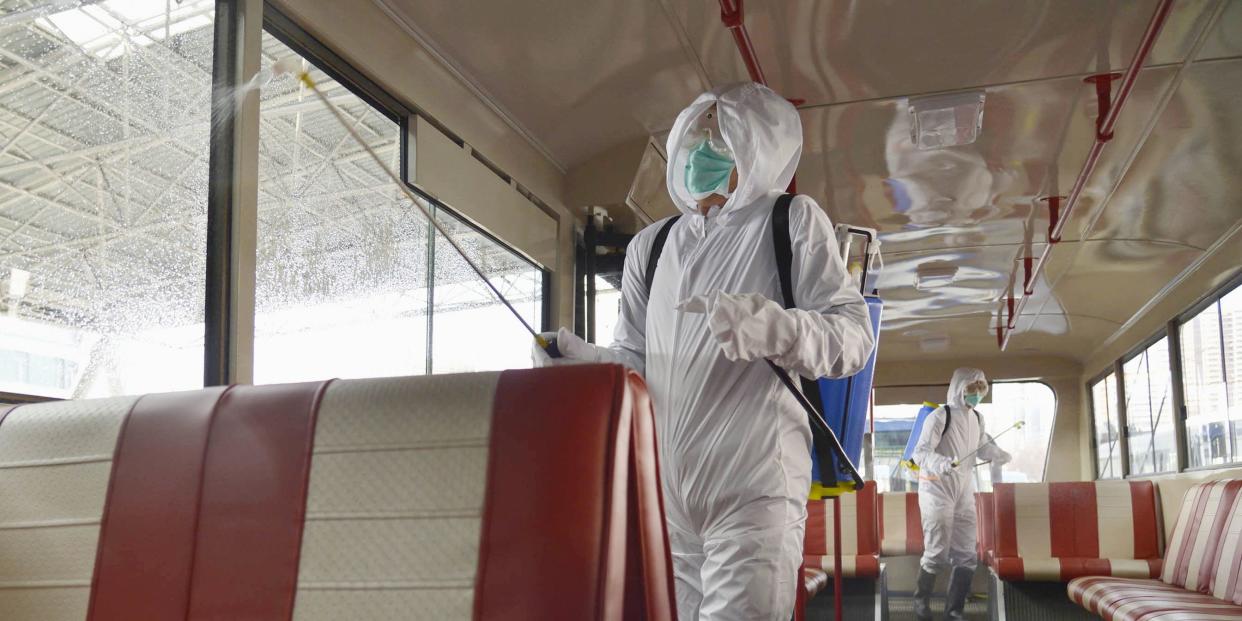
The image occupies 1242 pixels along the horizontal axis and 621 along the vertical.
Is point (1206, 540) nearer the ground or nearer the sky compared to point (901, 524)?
nearer the sky

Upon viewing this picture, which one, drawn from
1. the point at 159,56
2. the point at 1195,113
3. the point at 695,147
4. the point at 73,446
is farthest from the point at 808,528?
the point at 73,446

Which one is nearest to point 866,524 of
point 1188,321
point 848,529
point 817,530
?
point 848,529

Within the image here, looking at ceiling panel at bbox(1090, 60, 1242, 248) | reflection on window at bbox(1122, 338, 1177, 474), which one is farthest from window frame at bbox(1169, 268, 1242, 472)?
ceiling panel at bbox(1090, 60, 1242, 248)

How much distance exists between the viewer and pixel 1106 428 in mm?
10281

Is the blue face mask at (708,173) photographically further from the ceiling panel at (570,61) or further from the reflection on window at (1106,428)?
the reflection on window at (1106,428)

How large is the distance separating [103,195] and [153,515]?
5.01ft

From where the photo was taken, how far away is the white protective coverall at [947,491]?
7137 mm

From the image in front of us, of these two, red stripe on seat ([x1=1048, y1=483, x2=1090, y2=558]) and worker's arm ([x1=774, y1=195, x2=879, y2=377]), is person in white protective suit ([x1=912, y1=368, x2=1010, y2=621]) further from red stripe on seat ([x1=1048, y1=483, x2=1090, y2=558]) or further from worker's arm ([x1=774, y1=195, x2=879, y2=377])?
worker's arm ([x1=774, y1=195, x2=879, y2=377])

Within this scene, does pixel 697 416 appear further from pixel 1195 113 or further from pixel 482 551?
pixel 1195 113

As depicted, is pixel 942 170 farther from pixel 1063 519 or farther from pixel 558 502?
pixel 558 502

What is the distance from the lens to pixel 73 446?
127 centimetres

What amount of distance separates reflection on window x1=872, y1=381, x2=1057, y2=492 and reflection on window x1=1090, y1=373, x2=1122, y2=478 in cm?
68

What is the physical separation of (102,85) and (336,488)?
5.80ft

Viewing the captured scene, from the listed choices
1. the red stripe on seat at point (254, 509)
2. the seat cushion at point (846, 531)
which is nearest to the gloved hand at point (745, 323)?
the red stripe on seat at point (254, 509)
